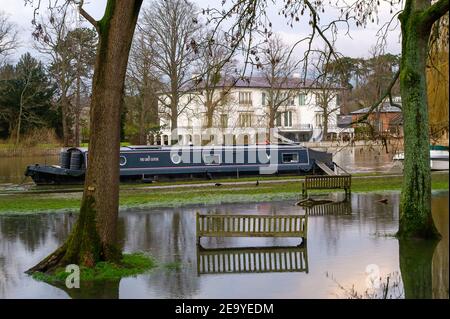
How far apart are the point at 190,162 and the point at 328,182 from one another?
12.3 meters

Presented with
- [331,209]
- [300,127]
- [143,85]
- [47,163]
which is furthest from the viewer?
[300,127]

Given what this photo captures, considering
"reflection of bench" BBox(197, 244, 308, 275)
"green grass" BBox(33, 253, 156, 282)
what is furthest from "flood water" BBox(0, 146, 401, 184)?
"green grass" BBox(33, 253, 156, 282)

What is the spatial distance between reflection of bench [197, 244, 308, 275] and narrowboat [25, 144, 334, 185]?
2030 cm

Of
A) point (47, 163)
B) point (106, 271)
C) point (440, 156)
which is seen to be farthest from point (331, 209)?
point (47, 163)

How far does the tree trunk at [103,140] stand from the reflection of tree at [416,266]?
5.24 meters

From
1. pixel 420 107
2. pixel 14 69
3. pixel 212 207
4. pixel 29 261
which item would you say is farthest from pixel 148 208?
pixel 14 69

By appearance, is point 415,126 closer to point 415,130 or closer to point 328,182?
point 415,130

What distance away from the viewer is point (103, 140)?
12203 millimetres

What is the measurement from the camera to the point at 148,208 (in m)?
21.9

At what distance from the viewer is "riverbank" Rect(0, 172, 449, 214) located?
74.7 feet

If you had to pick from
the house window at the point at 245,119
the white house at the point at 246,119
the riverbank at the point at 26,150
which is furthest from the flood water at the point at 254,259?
the house window at the point at 245,119

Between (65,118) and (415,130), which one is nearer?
(415,130)

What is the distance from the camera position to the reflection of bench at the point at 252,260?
39.4 ft
